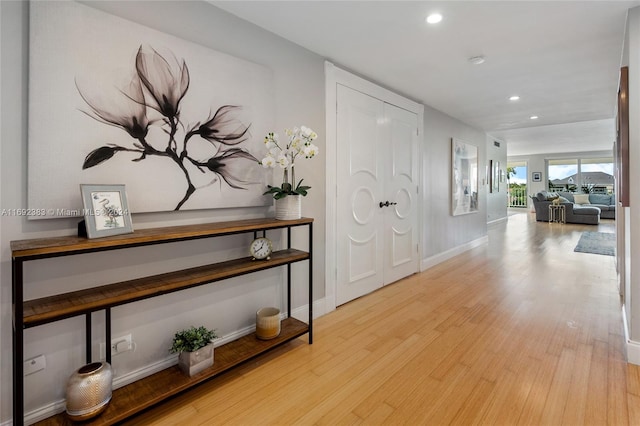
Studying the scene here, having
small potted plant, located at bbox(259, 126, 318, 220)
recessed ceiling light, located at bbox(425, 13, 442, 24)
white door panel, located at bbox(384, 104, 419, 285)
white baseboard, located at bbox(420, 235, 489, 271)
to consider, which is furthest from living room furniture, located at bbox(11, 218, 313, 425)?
white baseboard, located at bbox(420, 235, 489, 271)

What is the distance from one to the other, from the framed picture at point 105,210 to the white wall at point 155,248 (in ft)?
0.59

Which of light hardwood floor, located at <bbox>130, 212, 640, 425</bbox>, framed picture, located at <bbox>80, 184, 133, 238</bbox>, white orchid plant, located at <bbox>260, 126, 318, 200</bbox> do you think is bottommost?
light hardwood floor, located at <bbox>130, 212, 640, 425</bbox>

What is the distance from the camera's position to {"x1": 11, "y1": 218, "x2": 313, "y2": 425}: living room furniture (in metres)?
1.20

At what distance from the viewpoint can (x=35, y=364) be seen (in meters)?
1.46

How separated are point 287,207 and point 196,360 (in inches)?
44.1

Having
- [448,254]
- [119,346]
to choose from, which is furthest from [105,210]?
[448,254]

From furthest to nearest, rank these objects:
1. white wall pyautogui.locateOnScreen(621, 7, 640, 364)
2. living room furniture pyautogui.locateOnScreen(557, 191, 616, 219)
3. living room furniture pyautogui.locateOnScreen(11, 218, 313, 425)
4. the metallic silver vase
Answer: living room furniture pyautogui.locateOnScreen(557, 191, 616, 219) → white wall pyautogui.locateOnScreen(621, 7, 640, 364) → the metallic silver vase → living room furniture pyautogui.locateOnScreen(11, 218, 313, 425)

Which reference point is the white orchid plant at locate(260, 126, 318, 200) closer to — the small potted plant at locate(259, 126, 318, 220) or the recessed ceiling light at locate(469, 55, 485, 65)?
the small potted plant at locate(259, 126, 318, 220)

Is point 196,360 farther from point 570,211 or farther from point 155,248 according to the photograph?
point 570,211

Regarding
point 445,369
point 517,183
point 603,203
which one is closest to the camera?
point 445,369

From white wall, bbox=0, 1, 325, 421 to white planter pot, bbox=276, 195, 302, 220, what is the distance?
0.64 ft

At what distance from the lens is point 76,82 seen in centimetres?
153

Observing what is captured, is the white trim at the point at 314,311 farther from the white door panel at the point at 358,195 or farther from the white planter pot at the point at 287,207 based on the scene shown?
the white planter pot at the point at 287,207

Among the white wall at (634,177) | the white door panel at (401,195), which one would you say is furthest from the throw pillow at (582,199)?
the white wall at (634,177)
